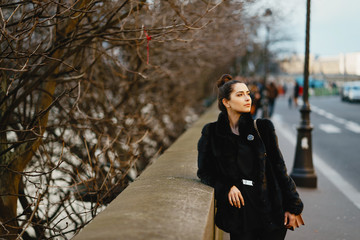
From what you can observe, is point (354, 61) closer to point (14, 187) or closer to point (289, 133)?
point (289, 133)

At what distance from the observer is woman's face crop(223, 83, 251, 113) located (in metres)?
3.86

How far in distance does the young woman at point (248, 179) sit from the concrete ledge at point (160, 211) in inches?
7.5

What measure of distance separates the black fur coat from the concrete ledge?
16cm

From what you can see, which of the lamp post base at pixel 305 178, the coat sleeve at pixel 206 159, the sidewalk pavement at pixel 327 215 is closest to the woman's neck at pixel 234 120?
the coat sleeve at pixel 206 159

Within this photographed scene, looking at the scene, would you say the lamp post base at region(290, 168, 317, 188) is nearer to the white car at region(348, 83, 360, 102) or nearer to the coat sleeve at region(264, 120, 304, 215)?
the coat sleeve at region(264, 120, 304, 215)

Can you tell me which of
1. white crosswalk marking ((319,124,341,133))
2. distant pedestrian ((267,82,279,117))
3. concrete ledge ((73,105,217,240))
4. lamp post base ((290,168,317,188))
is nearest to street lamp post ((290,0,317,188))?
lamp post base ((290,168,317,188))

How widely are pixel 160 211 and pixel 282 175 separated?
1.03 meters

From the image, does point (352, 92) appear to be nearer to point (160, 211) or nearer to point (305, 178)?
point (305, 178)

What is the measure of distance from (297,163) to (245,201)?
6.11 meters

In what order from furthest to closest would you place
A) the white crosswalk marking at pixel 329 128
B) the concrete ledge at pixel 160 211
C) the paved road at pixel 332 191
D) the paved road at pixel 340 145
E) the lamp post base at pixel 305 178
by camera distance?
the white crosswalk marking at pixel 329 128, the paved road at pixel 340 145, the lamp post base at pixel 305 178, the paved road at pixel 332 191, the concrete ledge at pixel 160 211

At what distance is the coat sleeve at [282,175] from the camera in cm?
375

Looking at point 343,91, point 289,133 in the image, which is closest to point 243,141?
point 289,133

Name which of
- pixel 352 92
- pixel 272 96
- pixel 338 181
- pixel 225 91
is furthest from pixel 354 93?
pixel 225 91

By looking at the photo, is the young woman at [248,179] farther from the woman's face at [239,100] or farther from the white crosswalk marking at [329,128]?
the white crosswalk marking at [329,128]
